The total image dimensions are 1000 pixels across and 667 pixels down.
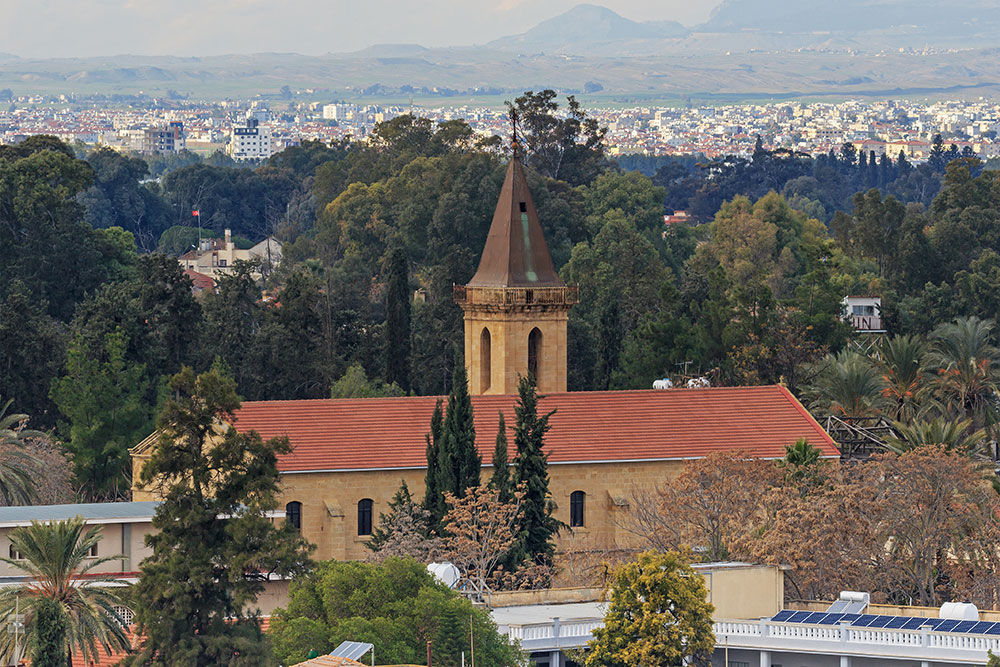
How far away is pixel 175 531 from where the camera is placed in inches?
1590

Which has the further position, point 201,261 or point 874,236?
point 201,261

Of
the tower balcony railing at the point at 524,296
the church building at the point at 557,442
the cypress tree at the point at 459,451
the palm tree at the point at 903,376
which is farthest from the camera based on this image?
the palm tree at the point at 903,376

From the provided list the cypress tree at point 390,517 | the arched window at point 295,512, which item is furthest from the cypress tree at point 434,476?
the arched window at point 295,512

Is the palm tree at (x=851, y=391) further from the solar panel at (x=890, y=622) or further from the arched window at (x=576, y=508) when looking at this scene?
the solar panel at (x=890, y=622)

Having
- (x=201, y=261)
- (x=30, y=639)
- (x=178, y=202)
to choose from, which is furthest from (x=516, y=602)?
(x=178, y=202)

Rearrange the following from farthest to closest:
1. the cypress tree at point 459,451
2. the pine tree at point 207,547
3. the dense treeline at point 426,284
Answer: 1. the dense treeline at point 426,284
2. the cypress tree at point 459,451
3. the pine tree at point 207,547

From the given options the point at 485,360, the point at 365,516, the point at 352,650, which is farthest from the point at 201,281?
the point at 352,650

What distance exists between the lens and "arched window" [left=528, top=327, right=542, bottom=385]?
205 feet

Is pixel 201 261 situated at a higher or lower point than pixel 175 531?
lower

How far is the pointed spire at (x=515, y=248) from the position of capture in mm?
62562

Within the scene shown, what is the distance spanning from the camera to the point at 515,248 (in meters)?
63.0

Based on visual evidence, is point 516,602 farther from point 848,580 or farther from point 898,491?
point 898,491

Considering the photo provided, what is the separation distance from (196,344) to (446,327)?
9.85 m

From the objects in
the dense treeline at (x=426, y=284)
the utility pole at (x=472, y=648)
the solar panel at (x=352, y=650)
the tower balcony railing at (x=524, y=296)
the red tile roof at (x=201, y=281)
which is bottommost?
the red tile roof at (x=201, y=281)
